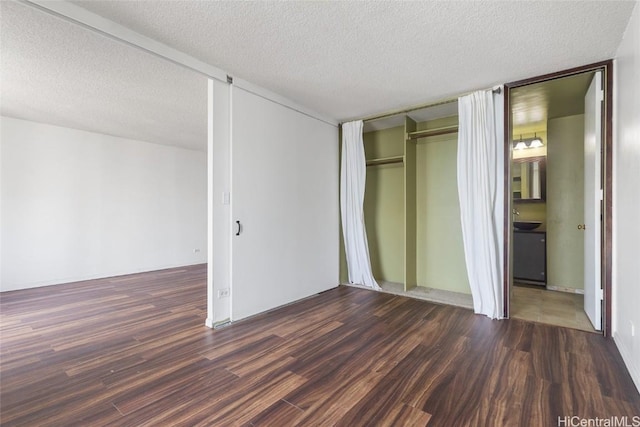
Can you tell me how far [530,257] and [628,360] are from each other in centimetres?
265

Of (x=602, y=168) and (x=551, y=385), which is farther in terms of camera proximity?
(x=602, y=168)

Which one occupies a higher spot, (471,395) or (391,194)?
(391,194)

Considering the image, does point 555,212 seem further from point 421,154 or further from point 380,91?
point 380,91

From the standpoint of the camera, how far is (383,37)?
2.35m

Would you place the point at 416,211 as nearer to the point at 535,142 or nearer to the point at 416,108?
the point at 416,108

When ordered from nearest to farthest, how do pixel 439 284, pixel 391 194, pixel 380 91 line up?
1. pixel 380 91
2. pixel 439 284
3. pixel 391 194

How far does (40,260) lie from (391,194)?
593 cm

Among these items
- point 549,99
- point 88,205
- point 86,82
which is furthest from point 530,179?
point 88,205

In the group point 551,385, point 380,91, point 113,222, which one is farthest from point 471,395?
point 113,222

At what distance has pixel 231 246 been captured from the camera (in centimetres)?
310

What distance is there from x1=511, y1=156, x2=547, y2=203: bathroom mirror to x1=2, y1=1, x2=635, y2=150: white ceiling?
2.28 m

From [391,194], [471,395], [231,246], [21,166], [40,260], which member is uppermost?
[21,166]

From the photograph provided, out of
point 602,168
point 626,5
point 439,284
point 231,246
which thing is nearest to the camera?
point 626,5

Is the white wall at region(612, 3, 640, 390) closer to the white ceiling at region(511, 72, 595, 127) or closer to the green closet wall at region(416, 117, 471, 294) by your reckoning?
the white ceiling at region(511, 72, 595, 127)
